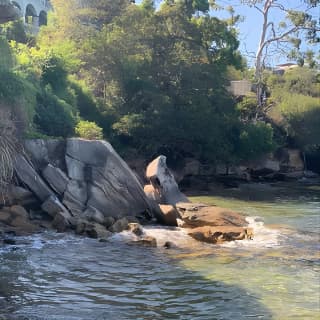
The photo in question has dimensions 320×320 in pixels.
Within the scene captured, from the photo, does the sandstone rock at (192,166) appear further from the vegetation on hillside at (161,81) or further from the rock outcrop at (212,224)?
the rock outcrop at (212,224)

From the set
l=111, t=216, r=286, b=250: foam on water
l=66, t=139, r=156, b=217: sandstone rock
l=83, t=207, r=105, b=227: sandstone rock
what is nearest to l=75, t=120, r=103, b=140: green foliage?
l=66, t=139, r=156, b=217: sandstone rock

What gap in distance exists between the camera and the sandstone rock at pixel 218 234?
1309 centimetres

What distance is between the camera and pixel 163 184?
18.1 m

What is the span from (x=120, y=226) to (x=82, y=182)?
234cm

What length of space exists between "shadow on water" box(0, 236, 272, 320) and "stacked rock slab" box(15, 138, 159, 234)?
3.30 metres

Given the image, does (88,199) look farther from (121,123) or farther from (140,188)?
(121,123)

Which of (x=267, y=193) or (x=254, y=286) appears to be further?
(x=267, y=193)

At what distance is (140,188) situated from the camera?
16.0 m

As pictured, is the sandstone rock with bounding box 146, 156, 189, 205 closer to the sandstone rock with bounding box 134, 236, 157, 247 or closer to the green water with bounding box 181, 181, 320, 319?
the green water with bounding box 181, 181, 320, 319

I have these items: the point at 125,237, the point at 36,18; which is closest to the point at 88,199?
the point at 125,237

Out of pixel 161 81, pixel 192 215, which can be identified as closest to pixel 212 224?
pixel 192 215

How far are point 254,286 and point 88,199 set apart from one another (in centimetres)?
709

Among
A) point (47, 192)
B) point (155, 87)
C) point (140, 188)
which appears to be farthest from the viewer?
point (155, 87)

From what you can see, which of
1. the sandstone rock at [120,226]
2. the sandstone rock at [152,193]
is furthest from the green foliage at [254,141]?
the sandstone rock at [120,226]
